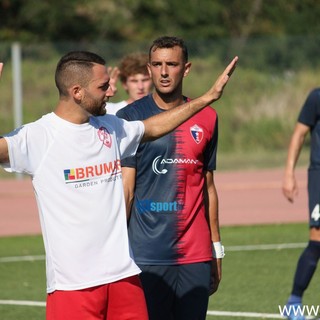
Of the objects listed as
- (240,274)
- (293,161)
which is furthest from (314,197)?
(240,274)

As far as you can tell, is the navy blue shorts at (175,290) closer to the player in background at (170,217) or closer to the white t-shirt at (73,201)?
the player in background at (170,217)

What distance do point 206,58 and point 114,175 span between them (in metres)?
20.6

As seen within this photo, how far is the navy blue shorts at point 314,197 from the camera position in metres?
9.20

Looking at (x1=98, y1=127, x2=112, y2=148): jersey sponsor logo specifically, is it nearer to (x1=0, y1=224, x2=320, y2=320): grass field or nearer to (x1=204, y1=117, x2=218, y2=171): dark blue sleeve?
(x1=204, y1=117, x2=218, y2=171): dark blue sleeve

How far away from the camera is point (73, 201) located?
225 inches

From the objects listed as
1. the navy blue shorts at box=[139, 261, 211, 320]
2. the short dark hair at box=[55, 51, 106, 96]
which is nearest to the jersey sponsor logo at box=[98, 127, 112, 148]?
the short dark hair at box=[55, 51, 106, 96]

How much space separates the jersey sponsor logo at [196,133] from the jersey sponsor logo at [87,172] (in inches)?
46.3

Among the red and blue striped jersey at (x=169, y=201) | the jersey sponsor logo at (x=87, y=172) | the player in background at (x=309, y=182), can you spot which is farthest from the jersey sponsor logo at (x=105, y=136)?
the player in background at (x=309, y=182)

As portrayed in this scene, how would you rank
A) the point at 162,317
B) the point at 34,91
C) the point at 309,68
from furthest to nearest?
the point at 309,68
the point at 34,91
the point at 162,317

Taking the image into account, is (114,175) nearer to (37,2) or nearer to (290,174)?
(290,174)

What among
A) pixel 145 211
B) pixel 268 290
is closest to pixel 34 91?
pixel 268 290

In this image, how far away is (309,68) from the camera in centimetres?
2756

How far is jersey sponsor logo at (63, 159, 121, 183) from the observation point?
5.71 metres

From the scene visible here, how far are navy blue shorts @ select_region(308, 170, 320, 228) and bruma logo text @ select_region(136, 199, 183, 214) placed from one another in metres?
2.67
